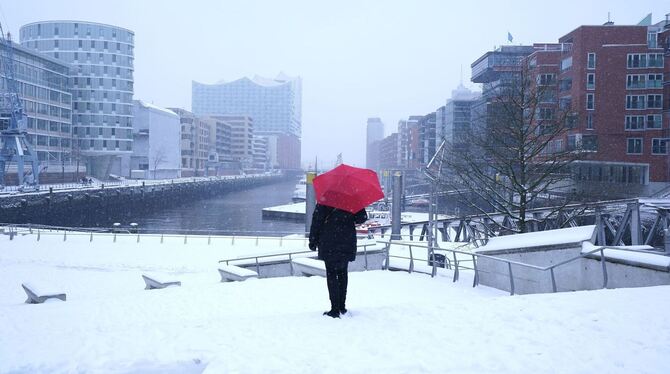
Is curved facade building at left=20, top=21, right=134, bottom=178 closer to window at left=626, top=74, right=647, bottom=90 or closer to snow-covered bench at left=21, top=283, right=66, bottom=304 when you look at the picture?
window at left=626, top=74, right=647, bottom=90

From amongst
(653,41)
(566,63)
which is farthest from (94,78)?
(653,41)

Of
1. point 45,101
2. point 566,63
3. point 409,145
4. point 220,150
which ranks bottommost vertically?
point 220,150

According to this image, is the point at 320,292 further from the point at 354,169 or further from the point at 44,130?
the point at 44,130

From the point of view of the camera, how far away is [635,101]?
45.1m

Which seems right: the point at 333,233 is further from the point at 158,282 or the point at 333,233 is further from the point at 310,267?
the point at 158,282

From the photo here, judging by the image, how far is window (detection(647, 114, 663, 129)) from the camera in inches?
1736

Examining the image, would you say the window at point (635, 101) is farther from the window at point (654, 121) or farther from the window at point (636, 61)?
the window at point (636, 61)

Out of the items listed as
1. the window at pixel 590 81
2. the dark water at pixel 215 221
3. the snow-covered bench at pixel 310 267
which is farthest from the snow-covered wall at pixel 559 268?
the window at pixel 590 81

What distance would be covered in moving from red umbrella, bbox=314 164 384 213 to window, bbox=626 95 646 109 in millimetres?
46019

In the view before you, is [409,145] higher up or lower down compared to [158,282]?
higher up

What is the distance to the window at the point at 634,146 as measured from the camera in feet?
147

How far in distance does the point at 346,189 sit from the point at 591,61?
45877 millimetres

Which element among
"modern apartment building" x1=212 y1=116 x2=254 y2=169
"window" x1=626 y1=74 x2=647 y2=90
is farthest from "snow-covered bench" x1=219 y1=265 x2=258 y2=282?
"modern apartment building" x1=212 y1=116 x2=254 y2=169

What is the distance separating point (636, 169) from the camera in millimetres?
45156
